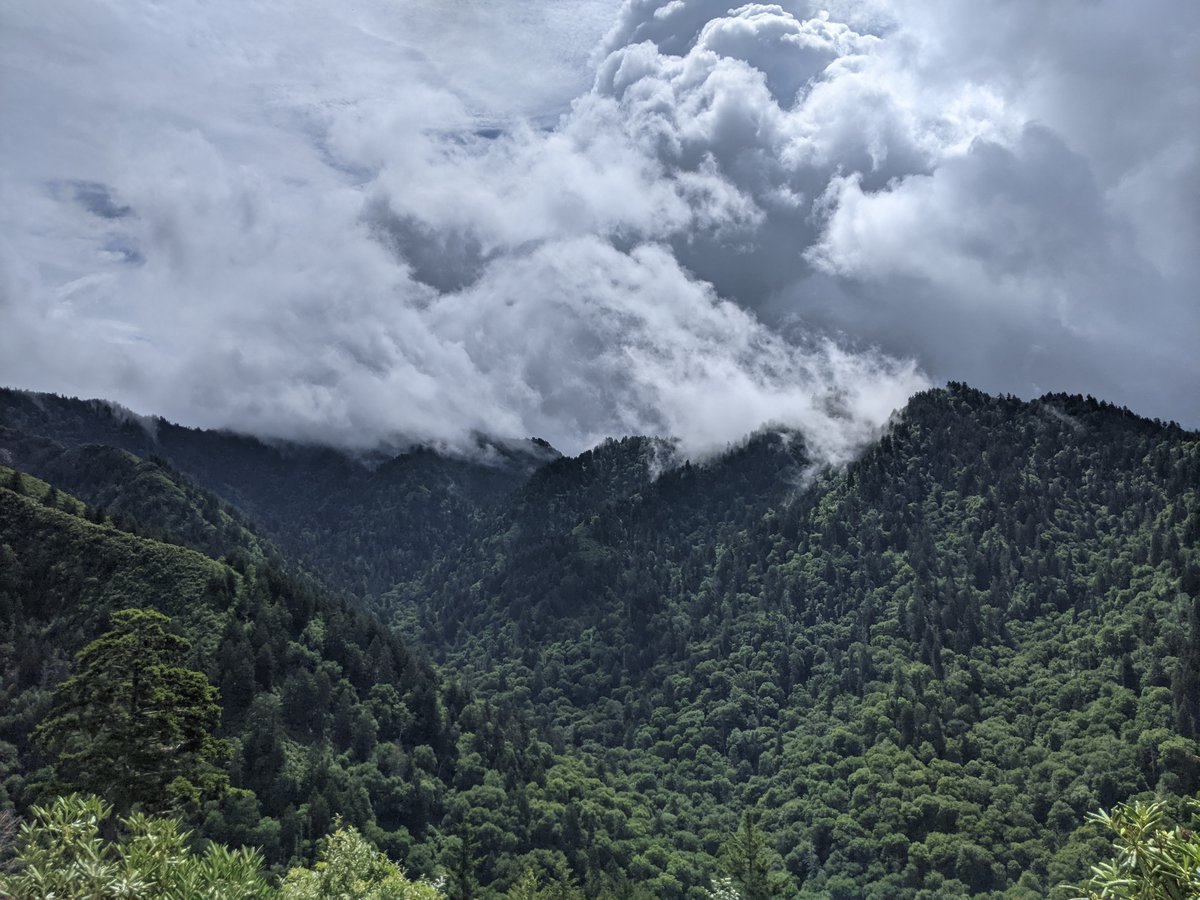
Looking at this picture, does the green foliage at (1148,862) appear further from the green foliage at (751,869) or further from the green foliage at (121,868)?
the green foliage at (751,869)

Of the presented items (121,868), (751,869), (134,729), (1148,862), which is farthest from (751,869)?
(1148,862)

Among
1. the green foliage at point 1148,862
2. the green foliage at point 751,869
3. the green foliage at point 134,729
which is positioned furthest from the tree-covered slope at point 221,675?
the green foliage at point 1148,862

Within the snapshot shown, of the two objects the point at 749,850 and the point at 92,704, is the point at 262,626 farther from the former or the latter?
the point at 92,704

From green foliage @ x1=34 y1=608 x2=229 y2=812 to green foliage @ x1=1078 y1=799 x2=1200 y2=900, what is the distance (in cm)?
5782

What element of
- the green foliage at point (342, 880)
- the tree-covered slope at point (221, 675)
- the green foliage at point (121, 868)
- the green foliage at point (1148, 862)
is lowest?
the tree-covered slope at point (221, 675)

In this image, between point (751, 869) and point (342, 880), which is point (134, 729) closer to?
point (342, 880)

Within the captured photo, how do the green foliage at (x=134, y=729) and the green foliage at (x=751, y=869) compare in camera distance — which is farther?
the green foliage at (x=751, y=869)

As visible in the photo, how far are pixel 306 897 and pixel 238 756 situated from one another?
5315 inches

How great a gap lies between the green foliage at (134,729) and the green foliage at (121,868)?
28664 millimetres

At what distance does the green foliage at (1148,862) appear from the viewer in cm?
2319

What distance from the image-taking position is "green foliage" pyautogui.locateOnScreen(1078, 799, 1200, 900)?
23.2 metres

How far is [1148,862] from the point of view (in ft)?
78.1

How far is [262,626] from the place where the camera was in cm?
19625

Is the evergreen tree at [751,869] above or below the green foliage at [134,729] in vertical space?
below
